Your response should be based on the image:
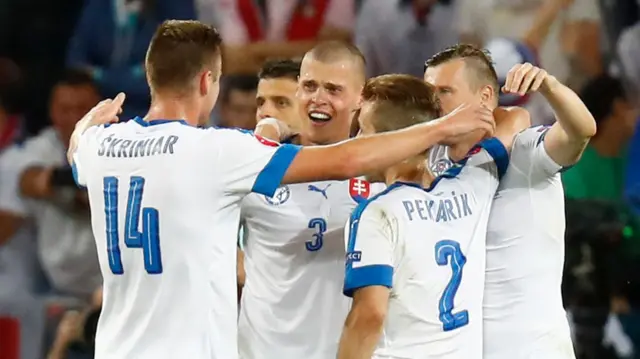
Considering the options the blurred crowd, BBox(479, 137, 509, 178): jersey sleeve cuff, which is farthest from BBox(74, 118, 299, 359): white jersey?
the blurred crowd

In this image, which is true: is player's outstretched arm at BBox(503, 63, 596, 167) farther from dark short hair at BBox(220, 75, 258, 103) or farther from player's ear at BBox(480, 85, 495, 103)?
dark short hair at BBox(220, 75, 258, 103)

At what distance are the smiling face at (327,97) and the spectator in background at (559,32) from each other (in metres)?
2.98

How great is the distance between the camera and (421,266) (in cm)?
286

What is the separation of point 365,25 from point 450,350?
3857 millimetres

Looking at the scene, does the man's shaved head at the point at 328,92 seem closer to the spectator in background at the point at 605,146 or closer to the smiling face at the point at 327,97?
the smiling face at the point at 327,97

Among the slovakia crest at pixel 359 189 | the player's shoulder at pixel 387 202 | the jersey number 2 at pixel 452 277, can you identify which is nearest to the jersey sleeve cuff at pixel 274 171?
the player's shoulder at pixel 387 202

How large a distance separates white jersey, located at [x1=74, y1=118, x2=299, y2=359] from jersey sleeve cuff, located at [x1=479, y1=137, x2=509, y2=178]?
27.1 inches

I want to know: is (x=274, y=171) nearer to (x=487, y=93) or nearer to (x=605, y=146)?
(x=487, y=93)

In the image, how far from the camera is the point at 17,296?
21.2 ft

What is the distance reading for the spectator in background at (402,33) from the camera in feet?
21.0

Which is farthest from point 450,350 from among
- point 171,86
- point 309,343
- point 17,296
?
point 17,296

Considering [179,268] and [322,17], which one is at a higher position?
[322,17]

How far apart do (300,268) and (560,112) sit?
2.93ft

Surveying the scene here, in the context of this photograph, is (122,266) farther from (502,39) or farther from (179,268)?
(502,39)
